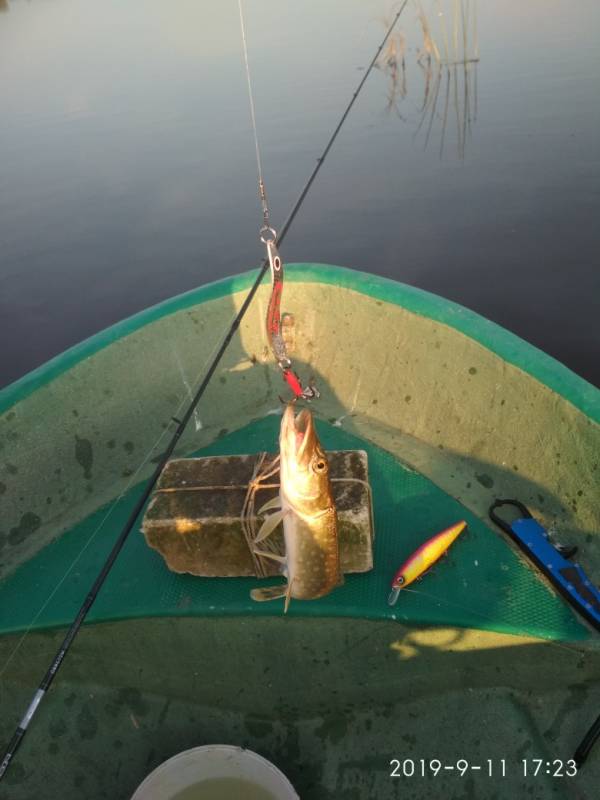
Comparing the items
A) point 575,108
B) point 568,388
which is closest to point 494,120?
point 575,108

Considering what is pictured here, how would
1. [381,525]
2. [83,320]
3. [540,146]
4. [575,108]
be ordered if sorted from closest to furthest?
[381,525]
[83,320]
[540,146]
[575,108]

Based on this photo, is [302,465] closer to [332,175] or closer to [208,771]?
[208,771]

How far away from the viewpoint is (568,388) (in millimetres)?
3305

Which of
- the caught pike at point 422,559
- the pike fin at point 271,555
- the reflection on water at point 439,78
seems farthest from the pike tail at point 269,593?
the reflection on water at point 439,78

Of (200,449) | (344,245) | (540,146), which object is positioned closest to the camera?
(200,449)

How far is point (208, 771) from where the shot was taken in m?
2.91

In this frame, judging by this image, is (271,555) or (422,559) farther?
(422,559)

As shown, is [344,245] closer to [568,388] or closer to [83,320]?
[83,320]

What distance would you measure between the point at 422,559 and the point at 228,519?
1.09m

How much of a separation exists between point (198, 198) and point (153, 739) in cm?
986

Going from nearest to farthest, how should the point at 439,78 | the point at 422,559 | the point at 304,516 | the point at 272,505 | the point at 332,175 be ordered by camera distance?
the point at 304,516 → the point at 272,505 → the point at 422,559 → the point at 332,175 → the point at 439,78

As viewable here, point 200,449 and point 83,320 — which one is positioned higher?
point 83,320

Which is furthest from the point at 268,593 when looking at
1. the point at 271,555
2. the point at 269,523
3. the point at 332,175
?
the point at 332,175

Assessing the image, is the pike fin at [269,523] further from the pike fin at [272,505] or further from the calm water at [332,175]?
the calm water at [332,175]
